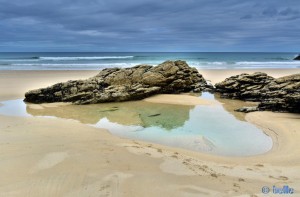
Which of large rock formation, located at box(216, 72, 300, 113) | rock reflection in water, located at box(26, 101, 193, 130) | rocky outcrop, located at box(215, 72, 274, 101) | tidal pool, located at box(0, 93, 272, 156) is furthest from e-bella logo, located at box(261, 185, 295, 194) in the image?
rocky outcrop, located at box(215, 72, 274, 101)

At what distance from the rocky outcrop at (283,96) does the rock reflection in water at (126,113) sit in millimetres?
3182

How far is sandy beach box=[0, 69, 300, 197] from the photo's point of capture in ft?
16.1

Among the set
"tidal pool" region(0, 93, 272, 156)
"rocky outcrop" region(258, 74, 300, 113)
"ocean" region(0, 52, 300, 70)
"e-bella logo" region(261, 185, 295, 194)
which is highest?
"ocean" region(0, 52, 300, 70)

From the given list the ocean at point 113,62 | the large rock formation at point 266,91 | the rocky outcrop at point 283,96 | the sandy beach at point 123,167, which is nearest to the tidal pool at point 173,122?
the sandy beach at point 123,167

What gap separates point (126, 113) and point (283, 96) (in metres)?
6.06

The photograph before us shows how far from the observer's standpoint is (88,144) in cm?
732

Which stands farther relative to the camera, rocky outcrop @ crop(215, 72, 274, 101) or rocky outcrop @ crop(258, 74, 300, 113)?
rocky outcrop @ crop(215, 72, 274, 101)

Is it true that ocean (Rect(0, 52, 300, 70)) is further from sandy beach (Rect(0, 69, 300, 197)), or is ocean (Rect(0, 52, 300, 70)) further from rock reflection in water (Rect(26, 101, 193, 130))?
sandy beach (Rect(0, 69, 300, 197))

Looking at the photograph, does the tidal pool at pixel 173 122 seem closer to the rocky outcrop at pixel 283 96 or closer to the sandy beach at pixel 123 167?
the sandy beach at pixel 123 167

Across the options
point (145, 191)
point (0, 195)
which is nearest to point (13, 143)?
point (0, 195)

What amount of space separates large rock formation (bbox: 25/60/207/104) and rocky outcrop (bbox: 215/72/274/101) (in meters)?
2.02

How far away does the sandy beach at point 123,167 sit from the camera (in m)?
4.90

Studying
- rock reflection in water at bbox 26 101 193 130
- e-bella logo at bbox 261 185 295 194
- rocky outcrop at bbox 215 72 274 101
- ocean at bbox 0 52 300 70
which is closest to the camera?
e-bella logo at bbox 261 185 295 194

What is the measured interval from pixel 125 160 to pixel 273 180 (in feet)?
9.32
